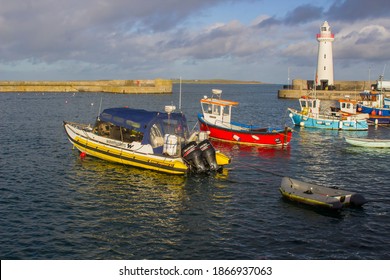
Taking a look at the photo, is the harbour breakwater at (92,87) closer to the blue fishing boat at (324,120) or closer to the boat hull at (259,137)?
the blue fishing boat at (324,120)

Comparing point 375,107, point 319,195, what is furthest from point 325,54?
point 319,195

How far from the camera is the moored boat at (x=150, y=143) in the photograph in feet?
87.8

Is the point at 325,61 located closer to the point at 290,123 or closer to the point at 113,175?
the point at 290,123

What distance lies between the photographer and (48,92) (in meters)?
151

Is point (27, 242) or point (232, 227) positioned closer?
point (27, 242)

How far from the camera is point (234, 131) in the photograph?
3969 cm

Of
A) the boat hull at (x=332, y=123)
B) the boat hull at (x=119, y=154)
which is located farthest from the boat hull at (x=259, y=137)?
the boat hull at (x=332, y=123)

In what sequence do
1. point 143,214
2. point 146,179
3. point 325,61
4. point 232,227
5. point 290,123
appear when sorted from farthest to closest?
1. point 325,61
2. point 290,123
3. point 146,179
4. point 143,214
5. point 232,227

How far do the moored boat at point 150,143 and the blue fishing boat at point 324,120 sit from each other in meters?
28.7

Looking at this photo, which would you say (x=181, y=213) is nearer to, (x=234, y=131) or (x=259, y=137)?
(x=259, y=137)

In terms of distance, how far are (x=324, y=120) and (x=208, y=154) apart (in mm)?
30925

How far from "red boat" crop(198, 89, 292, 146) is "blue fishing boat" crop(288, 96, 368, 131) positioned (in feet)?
43.6
